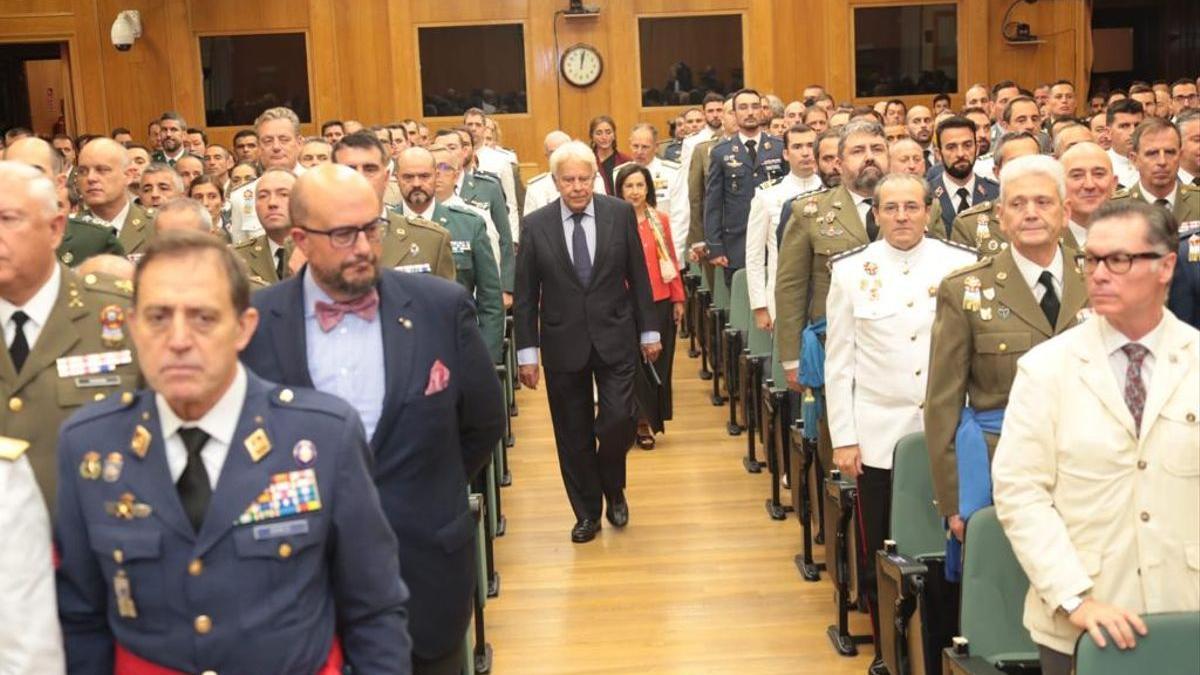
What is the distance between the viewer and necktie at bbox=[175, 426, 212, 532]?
2475 millimetres

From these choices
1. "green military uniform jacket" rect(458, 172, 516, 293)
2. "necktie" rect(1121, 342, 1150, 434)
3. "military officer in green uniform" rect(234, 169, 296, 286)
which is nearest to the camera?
"necktie" rect(1121, 342, 1150, 434)

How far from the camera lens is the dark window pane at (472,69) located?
57.0 ft

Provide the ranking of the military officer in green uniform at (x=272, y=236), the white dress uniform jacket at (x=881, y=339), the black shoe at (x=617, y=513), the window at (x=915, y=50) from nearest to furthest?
the white dress uniform jacket at (x=881, y=339) < the military officer in green uniform at (x=272, y=236) < the black shoe at (x=617, y=513) < the window at (x=915, y=50)

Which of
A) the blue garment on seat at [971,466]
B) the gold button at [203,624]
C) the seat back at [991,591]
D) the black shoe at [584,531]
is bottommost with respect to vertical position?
the black shoe at [584,531]

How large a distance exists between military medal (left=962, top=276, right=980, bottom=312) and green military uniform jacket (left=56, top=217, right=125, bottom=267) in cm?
298

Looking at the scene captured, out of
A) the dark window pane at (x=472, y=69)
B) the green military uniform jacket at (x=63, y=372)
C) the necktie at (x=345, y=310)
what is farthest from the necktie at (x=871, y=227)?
the dark window pane at (x=472, y=69)

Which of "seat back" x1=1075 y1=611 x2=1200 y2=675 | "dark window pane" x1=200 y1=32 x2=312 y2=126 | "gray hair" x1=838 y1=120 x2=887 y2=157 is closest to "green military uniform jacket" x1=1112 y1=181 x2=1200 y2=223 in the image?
"gray hair" x1=838 y1=120 x2=887 y2=157

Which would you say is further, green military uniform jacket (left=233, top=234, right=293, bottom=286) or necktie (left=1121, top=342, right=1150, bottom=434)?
green military uniform jacket (left=233, top=234, right=293, bottom=286)

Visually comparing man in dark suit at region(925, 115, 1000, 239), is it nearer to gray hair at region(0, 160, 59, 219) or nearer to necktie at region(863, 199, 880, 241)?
necktie at region(863, 199, 880, 241)

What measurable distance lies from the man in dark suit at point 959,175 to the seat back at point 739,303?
138 centimetres

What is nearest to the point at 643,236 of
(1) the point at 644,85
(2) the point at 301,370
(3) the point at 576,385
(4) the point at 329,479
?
(3) the point at 576,385

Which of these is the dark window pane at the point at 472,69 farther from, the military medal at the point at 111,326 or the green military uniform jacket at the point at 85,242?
the military medal at the point at 111,326

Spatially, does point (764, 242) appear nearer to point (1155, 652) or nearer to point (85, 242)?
point (85, 242)

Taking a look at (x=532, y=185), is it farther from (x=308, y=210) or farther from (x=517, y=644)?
(x=308, y=210)
